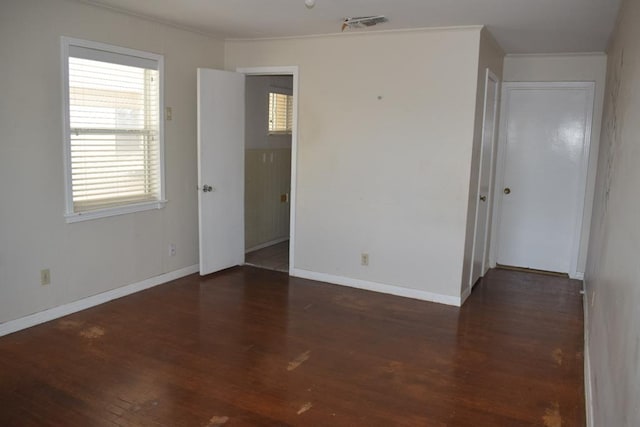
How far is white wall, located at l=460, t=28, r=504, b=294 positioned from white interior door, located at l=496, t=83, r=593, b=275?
91cm

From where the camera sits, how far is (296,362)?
3150mm

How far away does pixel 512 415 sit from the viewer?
2.63m

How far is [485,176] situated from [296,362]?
2.79 meters

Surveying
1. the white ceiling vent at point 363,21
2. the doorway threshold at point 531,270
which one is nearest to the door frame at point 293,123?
the white ceiling vent at point 363,21

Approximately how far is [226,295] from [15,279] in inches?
63.0

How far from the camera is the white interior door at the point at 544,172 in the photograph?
17.0 ft

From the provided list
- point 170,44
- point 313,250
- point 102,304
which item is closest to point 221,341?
point 102,304

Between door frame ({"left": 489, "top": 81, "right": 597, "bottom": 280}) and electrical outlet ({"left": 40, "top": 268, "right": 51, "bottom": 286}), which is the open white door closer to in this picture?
electrical outlet ({"left": 40, "top": 268, "right": 51, "bottom": 286})

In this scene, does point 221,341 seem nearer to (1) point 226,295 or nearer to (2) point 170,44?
(1) point 226,295

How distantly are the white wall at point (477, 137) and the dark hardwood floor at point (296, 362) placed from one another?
15.0 inches

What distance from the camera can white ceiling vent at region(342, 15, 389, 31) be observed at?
3.82 meters

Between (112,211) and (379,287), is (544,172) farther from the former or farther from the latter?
(112,211)

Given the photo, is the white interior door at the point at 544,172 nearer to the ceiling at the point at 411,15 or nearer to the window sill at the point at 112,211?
the ceiling at the point at 411,15

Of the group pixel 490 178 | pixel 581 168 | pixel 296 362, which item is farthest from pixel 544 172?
pixel 296 362
